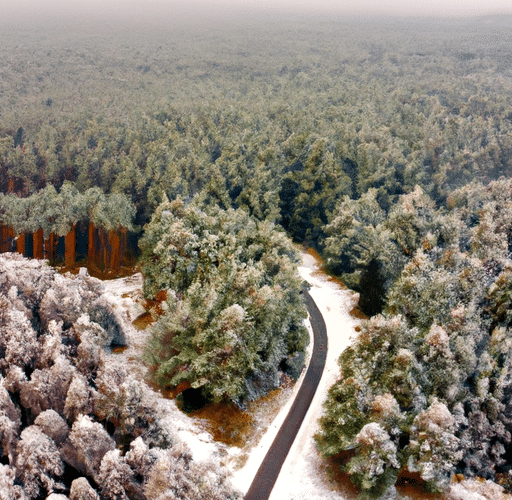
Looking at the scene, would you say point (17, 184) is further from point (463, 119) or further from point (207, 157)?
point (463, 119)

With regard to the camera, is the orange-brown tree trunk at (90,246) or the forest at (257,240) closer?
the forest at (257,240)

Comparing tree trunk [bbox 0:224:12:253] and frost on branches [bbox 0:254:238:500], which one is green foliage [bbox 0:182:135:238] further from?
frost on branches [bbox 0:254:238:500]

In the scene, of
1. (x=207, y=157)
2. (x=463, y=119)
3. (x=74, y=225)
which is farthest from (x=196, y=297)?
(x=463, y=119)

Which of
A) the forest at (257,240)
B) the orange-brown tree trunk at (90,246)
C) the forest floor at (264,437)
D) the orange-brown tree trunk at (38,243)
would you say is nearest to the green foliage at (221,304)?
the forest at (257,240)

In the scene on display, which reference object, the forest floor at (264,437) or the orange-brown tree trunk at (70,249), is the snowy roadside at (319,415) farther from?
the orange-brown tree trunk at (70,249)

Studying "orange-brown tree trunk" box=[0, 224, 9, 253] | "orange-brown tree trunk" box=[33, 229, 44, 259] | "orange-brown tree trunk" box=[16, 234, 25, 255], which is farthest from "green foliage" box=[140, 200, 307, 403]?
"orange-brown tree trunk" box=[0, 224, 9, 253]
